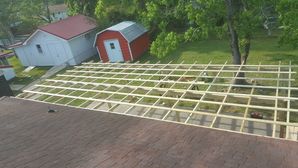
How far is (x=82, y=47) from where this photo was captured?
33.6 metres

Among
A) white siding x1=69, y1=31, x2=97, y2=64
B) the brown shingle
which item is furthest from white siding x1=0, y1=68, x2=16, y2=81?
the brown shingle

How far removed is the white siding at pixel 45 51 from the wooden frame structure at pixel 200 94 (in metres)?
11.4

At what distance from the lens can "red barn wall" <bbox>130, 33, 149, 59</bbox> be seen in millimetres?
30188

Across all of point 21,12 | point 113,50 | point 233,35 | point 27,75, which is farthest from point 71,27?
point 233,35

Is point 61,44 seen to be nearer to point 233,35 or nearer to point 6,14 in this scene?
point 6,14

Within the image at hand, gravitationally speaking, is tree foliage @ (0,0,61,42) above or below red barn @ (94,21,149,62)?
above

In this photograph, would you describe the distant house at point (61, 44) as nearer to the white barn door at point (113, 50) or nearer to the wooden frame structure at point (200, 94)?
the white barn door at point (113, 50)

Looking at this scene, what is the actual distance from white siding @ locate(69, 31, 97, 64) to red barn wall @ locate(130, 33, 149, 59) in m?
6.82

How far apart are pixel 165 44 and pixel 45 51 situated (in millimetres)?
→ 20505

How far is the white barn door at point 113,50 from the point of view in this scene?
30191 mm

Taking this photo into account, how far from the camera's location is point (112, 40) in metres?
30.1

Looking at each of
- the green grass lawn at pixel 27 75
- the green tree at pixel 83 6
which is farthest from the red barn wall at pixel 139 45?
the green grass lawn at pixel 27 75

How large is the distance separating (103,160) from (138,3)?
22161 mm

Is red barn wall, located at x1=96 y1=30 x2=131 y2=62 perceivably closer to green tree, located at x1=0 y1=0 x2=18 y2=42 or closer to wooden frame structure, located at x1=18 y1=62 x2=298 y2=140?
wooden frame structure, located at x1=18 y1=62 x2=298 y2=140
